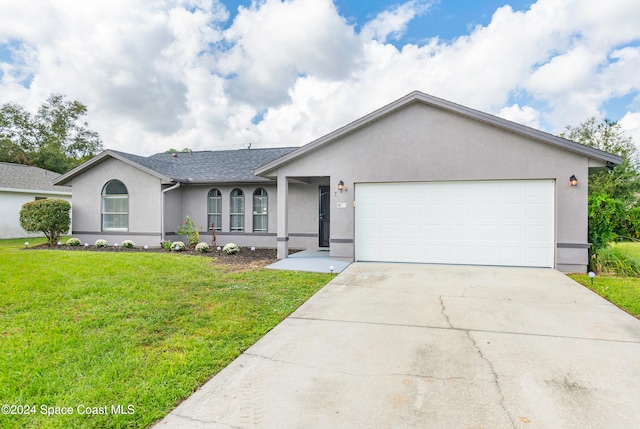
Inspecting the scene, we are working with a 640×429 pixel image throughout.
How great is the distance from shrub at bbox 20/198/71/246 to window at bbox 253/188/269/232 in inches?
305

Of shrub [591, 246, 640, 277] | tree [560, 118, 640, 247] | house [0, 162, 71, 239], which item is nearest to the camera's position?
shrub [591, 246, 640, 277]

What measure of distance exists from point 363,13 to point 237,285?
11.8m

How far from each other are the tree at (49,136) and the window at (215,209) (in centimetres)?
2683

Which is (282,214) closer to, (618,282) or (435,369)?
Result: (435,369)

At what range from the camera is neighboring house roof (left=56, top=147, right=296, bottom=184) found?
12.6 metres

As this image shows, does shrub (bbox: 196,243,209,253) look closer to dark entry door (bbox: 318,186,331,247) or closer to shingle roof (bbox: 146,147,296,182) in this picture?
shingle roof (bbox: 146,147,296,182)

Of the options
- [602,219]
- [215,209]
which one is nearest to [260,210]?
[215,209]

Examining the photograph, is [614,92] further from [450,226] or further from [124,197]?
[124,197]

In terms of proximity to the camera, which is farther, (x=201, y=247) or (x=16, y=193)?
(x=16, y=193)

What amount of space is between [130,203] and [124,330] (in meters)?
9.98

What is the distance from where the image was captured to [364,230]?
9734mm

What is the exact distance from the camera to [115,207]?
13336 millimetres

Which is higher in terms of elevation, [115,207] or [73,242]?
[115,207]

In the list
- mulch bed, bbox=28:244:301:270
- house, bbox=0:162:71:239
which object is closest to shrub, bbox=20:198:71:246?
mulch bed, bbox=28:244:301:270
